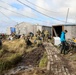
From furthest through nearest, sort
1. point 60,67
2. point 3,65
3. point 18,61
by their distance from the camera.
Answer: point 18,61, point 3,65, point 60,67

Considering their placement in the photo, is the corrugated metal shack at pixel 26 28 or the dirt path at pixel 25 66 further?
the corrugated metal shack at pixel 26 28

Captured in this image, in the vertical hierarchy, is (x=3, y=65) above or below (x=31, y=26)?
below

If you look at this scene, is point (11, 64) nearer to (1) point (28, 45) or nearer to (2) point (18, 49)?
(2) point (18, 49)

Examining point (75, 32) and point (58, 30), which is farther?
point (58, 30)

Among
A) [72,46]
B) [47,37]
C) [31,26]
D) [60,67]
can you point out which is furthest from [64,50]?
[31,26]

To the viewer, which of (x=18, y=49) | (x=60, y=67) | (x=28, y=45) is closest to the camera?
Result: (x=60, y=67)

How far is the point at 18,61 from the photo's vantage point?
13.1 metres

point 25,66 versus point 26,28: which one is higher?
point 26,28

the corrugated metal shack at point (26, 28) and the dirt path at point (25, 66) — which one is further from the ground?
the corrugated metal shack at point (26, 28)

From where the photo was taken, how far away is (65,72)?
8.49m

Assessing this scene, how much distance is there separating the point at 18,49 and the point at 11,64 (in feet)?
20.7

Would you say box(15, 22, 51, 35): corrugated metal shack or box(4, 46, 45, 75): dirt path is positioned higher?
box(15, 22, 51, 35): corrugated metal shack

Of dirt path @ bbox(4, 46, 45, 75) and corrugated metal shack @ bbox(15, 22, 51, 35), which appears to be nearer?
dirt path @ bbox(4, 46, 45, 75)

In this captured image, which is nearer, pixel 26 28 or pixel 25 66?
pixel 25 66
